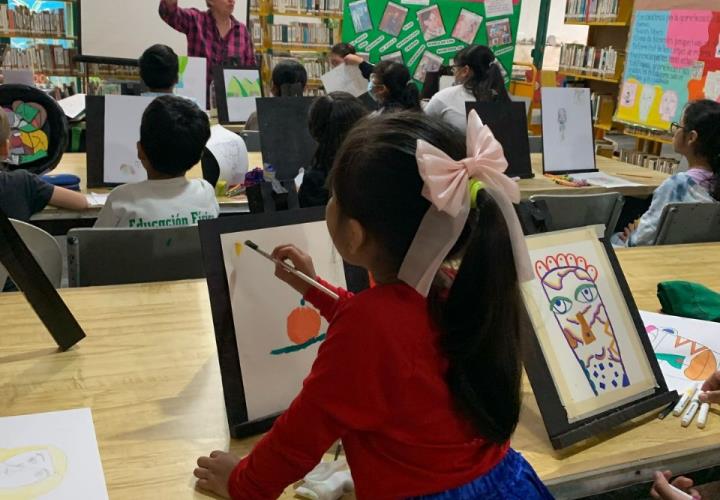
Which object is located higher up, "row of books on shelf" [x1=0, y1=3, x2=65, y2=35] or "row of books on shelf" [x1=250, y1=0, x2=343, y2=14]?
"row of books on shelf" [x1=250, y1=0, x2=343, y2=14]

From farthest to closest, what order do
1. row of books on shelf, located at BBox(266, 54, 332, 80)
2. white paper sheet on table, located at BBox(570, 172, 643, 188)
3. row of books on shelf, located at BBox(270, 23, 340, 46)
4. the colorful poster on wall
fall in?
row of books on shelf, located at BBox(266, 54, 332, 80), row of books on shelf, located at BBox(270, 23, 340, 46), the colorful poster on wall, white paper sheet on table, located at BBox(570, 172, 643, 188)

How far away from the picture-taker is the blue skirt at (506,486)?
0.87 meters

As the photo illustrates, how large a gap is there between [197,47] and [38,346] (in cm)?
413

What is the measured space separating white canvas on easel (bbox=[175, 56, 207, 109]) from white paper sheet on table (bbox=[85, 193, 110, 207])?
5.82 ft

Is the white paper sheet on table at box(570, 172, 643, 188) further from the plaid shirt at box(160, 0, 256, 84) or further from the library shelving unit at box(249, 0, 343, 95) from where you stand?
the library shelving unit at box(249, 0, 343, 95)

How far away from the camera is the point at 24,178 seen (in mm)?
2152

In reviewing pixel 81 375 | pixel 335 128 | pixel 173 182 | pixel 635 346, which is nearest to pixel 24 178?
pixel 173 182

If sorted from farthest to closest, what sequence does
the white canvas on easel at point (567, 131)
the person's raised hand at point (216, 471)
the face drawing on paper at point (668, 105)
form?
the face drawing on paper at point (668, 105)
the white canvas on easel at point (567, 131)
the person's raised hand at point (216, 471)

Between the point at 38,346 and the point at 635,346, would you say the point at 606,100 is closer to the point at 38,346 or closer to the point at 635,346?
the point at 635,346

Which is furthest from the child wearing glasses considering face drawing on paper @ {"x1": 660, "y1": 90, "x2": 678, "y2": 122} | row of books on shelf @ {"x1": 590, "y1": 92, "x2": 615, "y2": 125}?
row of books on shelf @ {"x1": 590, "y1": 92, "x2": 615, "y2": 125}

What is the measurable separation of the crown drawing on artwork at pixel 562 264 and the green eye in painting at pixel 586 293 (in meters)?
0.02

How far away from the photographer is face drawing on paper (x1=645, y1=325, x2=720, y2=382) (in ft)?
4.32

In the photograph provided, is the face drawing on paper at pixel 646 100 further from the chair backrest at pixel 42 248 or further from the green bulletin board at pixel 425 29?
the chair backrest at pixel 42 248

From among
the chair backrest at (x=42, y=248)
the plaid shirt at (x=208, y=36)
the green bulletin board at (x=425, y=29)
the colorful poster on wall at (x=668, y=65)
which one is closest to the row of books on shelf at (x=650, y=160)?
the colorful poster on wall at (x=668, y=65)
